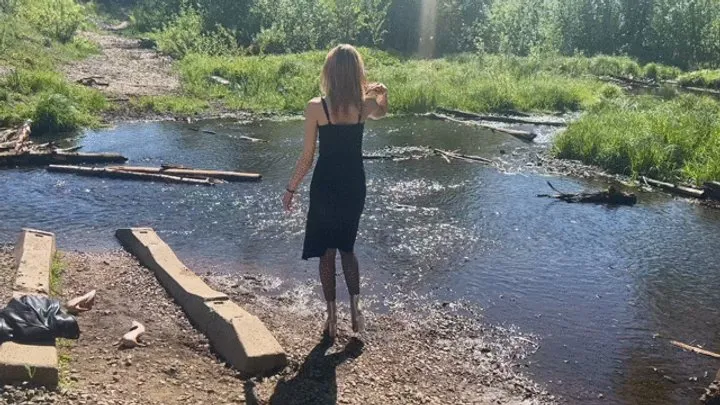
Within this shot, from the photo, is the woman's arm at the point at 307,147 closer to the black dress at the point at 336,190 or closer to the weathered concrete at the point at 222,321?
the black dress at the point at 336,190

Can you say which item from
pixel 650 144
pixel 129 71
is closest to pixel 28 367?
pixel 650 144

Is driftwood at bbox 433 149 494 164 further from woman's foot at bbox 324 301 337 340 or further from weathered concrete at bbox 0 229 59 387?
weathered concrete at bbox 0 229 59 387

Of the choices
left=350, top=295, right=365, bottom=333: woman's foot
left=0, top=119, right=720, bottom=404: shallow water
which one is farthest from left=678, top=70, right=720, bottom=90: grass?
left=350, top=295, right=365, bottom=333: woman's foot

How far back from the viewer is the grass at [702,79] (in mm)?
38406

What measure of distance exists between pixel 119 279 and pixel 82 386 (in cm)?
312

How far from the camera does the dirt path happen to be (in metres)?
25.1

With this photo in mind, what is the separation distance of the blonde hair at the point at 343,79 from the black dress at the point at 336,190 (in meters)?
0.15

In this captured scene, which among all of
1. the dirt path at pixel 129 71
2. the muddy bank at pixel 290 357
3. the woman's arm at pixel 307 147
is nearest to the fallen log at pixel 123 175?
the muddy bank at pixel 290 357

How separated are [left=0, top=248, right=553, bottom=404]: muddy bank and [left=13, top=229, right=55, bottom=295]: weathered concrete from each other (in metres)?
0.26

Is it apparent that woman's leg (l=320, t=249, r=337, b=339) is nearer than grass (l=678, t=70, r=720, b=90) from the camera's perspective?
Yes

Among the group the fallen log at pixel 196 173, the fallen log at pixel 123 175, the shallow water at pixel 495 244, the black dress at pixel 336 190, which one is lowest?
the shallow water at pixel 495 244

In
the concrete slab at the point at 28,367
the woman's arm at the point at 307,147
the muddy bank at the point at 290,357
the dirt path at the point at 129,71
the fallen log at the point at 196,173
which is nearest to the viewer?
the concrete slab at the point at 28,367

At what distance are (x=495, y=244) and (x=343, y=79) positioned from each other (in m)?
5.77

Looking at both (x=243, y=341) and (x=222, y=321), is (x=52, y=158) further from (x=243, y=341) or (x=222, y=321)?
(x=243, y=341)
